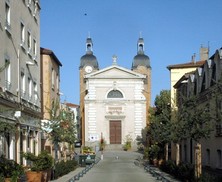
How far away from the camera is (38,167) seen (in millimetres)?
21781

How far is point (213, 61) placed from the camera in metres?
31.0

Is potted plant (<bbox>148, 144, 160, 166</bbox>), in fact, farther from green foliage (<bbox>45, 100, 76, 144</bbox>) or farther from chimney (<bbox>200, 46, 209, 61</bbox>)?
chimney (<bbox>200, 46, 209, 61</bbox>)

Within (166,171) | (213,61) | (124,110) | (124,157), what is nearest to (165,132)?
(166,171)

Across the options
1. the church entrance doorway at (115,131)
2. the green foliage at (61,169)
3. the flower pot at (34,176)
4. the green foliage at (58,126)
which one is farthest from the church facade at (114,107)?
the flower pot at (34,176)

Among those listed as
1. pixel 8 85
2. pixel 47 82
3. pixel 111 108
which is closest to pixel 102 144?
pixel 111 108

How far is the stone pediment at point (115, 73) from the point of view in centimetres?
7869

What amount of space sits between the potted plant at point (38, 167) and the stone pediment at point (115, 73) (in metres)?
55.9

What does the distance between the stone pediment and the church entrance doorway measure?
7092 mm

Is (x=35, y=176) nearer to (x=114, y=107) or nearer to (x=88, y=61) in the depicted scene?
(x=114, y=107)

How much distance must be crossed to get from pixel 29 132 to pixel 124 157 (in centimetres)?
3190

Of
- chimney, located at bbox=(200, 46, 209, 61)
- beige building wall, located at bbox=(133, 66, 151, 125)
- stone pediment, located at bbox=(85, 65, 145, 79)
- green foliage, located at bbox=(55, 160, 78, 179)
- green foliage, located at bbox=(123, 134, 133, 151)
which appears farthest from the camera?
beige building wall, located at bbox=(133, 66, 151, 125)

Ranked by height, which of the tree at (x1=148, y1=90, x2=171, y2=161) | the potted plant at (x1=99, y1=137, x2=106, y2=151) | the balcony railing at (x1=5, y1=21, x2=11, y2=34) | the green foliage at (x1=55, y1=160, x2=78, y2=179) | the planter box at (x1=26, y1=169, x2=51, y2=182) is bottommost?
the potted plant at (x1=99, y1=137, x2=106, y2=151)

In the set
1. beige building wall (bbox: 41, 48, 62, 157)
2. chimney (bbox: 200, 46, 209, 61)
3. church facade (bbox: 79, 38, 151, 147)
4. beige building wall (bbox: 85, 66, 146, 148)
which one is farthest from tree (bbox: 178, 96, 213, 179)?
beige building wall (bbox: 85, 66, 146, 148)

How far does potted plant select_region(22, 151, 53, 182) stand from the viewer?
20.5 metres
